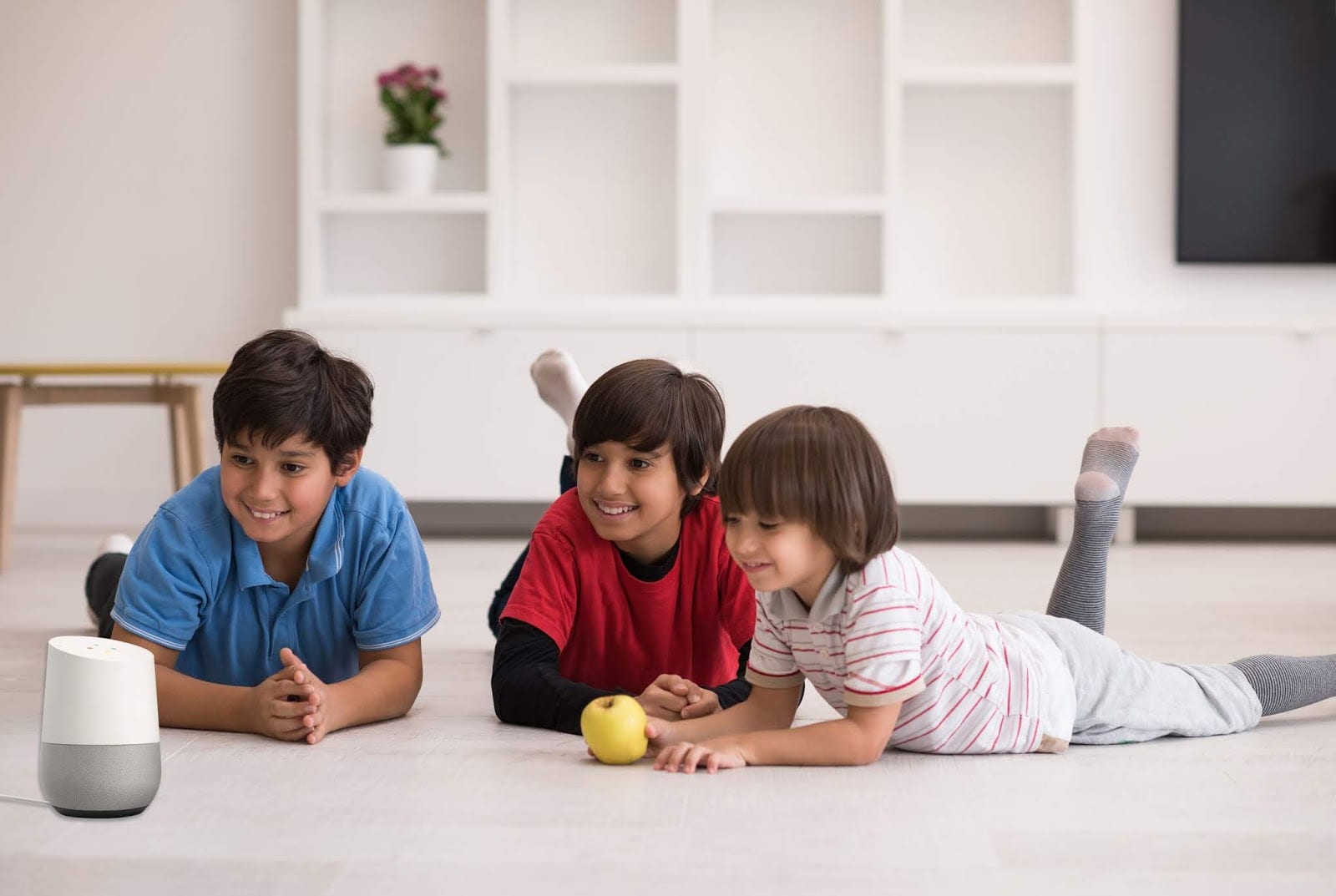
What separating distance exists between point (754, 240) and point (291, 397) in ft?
9.63

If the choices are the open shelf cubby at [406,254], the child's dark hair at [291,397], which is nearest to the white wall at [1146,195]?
the open shelf cubby at [406,254]

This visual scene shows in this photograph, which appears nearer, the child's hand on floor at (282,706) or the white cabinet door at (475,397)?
the child's hand on floor at (282,706)

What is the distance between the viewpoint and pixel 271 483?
153cm

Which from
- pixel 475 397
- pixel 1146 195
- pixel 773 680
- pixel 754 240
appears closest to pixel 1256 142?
pixel 1146 195

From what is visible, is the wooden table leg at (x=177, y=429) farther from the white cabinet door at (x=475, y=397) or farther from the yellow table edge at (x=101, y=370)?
the white cabinet door at (x=475, y=397)

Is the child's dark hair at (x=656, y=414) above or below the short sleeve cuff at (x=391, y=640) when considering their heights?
above

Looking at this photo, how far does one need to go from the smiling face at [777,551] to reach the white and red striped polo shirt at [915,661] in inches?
1.6

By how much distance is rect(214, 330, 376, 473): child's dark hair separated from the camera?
1.52 meters

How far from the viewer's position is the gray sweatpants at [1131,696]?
1591 mm

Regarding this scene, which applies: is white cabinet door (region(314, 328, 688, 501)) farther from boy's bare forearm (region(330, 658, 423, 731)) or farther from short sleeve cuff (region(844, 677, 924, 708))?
short sleeve cuff (region(844, 677, 924, 708))

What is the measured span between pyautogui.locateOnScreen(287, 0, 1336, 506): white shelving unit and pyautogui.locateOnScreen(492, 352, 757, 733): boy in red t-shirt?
2.26m

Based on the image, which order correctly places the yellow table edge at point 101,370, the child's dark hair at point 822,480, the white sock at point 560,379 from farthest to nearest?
the yellow table edge at point 101,370
the white sock at point 560,379
the child's dark hair at point 822,480

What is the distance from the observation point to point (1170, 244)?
13.8ft

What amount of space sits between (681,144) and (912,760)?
2.83m
